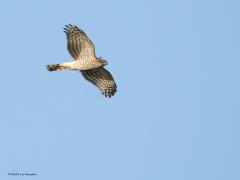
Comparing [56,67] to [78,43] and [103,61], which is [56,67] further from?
[103,61]

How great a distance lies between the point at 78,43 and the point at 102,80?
7.32 feet

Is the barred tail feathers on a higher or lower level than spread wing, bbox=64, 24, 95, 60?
lower

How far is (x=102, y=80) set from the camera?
75.9 ft

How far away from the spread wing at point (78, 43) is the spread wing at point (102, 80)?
4.47 feet

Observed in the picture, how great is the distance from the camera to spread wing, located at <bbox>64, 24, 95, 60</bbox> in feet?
69.7

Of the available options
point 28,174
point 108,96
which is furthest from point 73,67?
point 28,174

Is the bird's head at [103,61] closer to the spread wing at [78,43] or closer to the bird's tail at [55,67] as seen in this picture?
the spread wing at [78,43]

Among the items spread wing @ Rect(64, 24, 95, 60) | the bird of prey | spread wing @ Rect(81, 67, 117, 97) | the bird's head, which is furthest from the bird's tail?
spread wing @ Rect(81, 67, 117, 97)

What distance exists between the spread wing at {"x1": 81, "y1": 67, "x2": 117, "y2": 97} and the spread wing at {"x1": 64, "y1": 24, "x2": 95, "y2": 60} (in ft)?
4.47

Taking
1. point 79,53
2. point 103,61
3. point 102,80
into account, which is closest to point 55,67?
point 79,53

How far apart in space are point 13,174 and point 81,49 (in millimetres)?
4744

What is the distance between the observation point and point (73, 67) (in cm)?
2161

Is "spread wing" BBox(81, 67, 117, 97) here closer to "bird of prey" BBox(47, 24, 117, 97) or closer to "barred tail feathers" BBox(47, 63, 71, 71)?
"bird of prey" BBox(47, 24, 117, 97)

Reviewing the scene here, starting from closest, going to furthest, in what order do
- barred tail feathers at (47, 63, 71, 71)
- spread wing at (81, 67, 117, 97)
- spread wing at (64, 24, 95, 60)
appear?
spread wing at (64, 24, 95, 60)
barred tail feathers at (47, 63, 71, 71)
spread wing at (81, 67, 117, 97)
